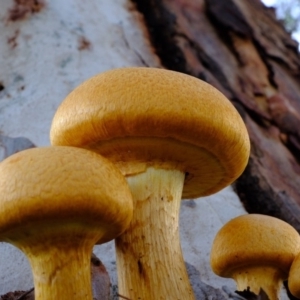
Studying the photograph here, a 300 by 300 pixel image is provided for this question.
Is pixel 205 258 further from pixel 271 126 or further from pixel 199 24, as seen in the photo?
pixel 199 24

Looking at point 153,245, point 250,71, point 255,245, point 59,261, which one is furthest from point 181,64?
point 59,261

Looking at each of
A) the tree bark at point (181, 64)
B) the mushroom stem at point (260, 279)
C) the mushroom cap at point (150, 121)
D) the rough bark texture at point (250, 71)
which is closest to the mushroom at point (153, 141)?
A: the mushroom cap at point (150, 121)

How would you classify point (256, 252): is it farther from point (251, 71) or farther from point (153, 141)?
point (251, 71)

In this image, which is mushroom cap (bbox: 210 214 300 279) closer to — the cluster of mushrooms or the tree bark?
the cluster of mushrooms

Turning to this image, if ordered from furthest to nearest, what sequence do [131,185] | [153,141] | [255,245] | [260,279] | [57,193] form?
[260,279] < [255,245] < [131,185] < [153,141] < [57,193]

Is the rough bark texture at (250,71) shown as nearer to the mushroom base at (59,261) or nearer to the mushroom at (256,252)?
the mushroom at (256,252)

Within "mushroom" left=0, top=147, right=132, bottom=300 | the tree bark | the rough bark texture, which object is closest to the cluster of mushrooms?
"mushroom" left=0, top=147, right=132, bottom=300

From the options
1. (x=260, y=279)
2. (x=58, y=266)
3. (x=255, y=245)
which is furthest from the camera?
(x=260, y=279)
